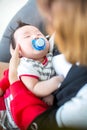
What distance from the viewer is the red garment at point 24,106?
0.88 meters

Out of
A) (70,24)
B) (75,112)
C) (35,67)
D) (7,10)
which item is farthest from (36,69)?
(7,10)

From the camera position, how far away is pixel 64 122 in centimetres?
77

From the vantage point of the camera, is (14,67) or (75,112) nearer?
(75,112)

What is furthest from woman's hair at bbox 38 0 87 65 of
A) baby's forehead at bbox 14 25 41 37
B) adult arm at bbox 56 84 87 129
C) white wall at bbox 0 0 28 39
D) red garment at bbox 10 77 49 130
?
white wall at bbox 0 0 28 39

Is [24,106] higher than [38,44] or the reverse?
the reverse

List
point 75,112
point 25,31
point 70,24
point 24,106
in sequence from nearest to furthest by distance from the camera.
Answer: point 70,24 < point 75,112 < point 24,106 < point 25,31

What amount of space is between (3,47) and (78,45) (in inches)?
37.7

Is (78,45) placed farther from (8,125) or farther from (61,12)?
(8,125)

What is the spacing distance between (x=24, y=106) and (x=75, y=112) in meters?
0.20

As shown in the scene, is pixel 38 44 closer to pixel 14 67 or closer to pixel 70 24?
pixel 14 67

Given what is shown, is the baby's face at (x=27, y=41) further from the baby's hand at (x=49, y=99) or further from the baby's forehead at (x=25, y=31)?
the baby's hand at (x=49, y=99)

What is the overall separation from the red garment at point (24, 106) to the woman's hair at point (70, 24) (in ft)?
1.45

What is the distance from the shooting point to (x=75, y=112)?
76 centimetres

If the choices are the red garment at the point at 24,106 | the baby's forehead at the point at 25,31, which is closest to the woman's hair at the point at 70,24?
the red garment at the point at 24,106
